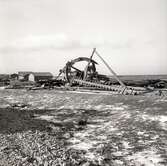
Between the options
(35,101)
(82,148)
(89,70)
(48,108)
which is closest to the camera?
(82,148)

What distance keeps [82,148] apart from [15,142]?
2536 millimetres

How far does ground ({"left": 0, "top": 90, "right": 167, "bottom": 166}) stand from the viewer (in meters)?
9.55

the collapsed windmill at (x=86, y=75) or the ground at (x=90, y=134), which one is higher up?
the collapsed windmill at (x=86, y=75)

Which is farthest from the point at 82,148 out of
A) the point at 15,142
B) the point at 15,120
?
the point at 15,120

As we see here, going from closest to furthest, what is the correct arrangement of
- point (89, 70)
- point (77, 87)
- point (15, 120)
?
point (15, 120) < point (77, 87) < point (89, 70)

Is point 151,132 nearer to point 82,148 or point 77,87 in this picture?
point 82,148

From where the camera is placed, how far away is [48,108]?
19672mm

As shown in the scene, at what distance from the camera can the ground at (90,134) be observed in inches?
376

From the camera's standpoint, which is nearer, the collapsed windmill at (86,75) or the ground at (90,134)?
the ground at (90,134)

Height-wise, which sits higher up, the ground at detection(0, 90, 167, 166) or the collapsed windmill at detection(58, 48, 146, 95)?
the collapsed windmill at detection(58, 48, 146, 95)

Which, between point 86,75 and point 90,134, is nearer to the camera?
point 90,134

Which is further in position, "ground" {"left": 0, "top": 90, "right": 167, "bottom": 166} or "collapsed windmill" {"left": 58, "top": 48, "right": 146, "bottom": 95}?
"collapsed windmill" {"left": 58, "top": 48, "right": 146, "bottom": 95}

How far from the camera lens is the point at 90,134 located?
12.8m

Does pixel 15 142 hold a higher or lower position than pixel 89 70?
lower
